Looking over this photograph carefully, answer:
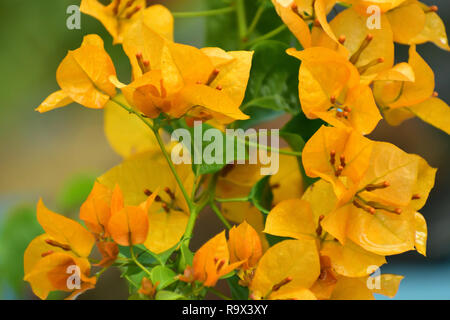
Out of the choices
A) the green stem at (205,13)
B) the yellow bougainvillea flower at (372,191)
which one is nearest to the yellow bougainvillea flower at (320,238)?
the yellow bougainvillea flower at (372,191)

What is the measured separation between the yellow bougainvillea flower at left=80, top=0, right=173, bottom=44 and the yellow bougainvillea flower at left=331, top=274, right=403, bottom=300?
0.28 m

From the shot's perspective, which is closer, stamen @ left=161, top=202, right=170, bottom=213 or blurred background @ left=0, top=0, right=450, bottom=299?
stamen @ left=161, top=202, right=170, bottom=213

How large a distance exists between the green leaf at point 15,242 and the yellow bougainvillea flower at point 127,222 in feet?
1.14

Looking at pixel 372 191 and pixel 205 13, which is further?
pixel 205 13

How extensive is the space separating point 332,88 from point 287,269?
0.15m

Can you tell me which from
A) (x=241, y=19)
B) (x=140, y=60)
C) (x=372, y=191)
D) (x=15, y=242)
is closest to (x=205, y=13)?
(x=241, y=19)

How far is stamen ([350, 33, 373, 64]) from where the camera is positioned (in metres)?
0.46

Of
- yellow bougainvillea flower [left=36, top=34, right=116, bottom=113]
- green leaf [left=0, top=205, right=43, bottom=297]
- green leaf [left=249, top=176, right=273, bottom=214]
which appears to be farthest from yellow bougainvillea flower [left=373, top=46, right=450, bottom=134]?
green leaf [left=0, top=205, right=43, bottom=297]

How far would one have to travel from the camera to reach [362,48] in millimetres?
465

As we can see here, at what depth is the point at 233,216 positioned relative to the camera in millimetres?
526

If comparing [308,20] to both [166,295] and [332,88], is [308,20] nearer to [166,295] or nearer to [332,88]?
[332,88]

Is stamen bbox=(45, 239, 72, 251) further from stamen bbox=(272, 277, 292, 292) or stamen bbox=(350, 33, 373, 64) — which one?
stamen bbox=(350, 33, 373, 64)
